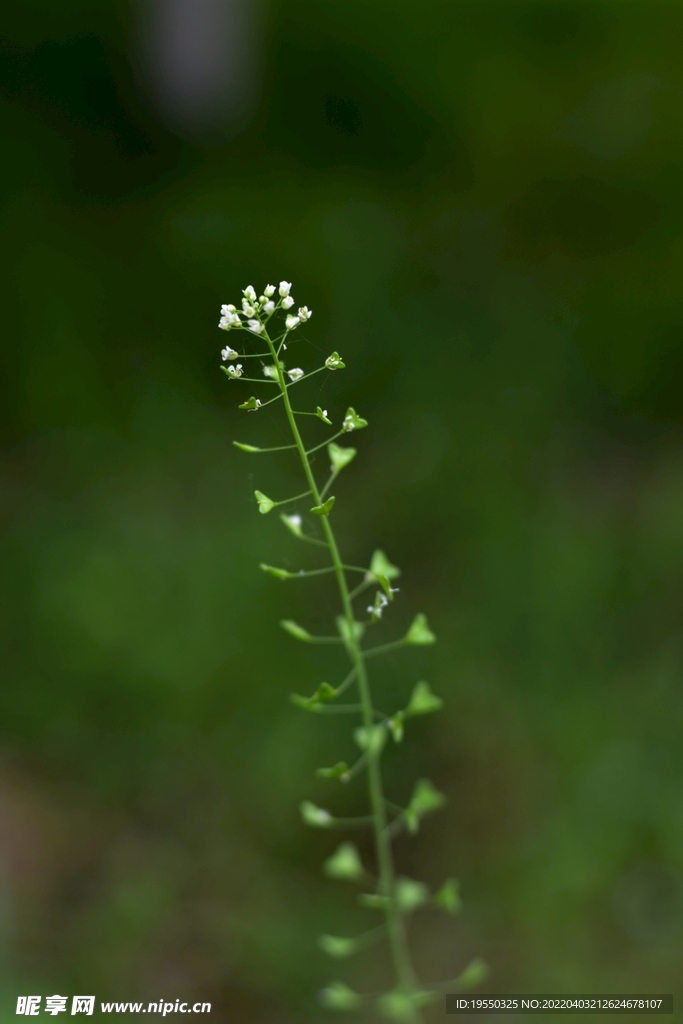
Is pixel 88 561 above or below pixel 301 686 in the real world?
above

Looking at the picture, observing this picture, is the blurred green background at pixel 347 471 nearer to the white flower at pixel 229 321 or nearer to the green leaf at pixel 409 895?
the green leaf at pixel 409 895

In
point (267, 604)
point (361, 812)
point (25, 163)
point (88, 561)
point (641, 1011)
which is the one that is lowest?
point (641, 1011)

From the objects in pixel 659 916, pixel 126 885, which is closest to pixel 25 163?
pixel 126 885

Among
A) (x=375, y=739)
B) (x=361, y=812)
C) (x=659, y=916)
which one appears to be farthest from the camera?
(x=361, y=812)

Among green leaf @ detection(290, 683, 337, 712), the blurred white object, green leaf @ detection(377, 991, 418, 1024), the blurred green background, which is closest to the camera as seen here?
green leaf @ detection(377, 991, 418, 1024)

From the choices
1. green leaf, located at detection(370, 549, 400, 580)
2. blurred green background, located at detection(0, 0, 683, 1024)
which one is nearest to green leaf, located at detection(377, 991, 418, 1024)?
green leaf, located at detection(370, 549, 400, 580)

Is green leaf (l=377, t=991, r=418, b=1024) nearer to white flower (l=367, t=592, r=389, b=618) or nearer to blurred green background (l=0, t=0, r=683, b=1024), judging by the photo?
white flower (l=367, t=592, r=389, b=618)

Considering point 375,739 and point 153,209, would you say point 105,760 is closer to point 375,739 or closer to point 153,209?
point 375,739
